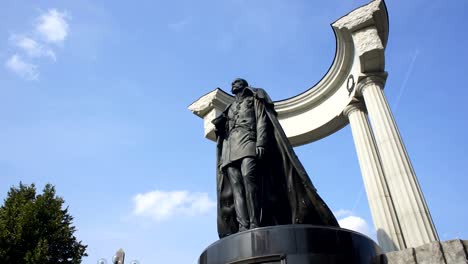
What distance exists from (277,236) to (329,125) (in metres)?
13.7

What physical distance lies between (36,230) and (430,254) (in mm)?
21182

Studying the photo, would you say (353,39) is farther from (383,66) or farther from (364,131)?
(364,131)

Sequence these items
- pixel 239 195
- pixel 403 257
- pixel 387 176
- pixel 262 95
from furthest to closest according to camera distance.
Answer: pixel 387 176
pixel 262 95
pixel 239 195
pixel 403 257

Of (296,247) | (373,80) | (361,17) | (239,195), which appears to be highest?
(361,17)

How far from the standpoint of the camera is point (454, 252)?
14.8 ft

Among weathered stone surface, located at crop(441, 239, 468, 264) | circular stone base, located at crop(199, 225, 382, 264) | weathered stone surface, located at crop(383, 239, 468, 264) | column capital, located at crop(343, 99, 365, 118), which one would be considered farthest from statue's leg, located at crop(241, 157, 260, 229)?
column capital, located at crop(343, 99, 365, 118)

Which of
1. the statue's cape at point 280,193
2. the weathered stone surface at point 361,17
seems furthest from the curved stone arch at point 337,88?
the statue's cape at point 280,193

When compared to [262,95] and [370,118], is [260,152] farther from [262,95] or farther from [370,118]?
[370,118]

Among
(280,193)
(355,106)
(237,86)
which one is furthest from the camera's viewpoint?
(355,106)

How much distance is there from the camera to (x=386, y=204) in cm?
1269

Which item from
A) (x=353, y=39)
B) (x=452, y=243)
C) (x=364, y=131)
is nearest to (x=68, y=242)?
(x=364, y=131)

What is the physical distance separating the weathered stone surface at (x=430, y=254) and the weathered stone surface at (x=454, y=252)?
0.06 m

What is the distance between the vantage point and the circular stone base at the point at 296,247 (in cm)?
452

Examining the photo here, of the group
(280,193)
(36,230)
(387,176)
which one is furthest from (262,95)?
(36,230)
